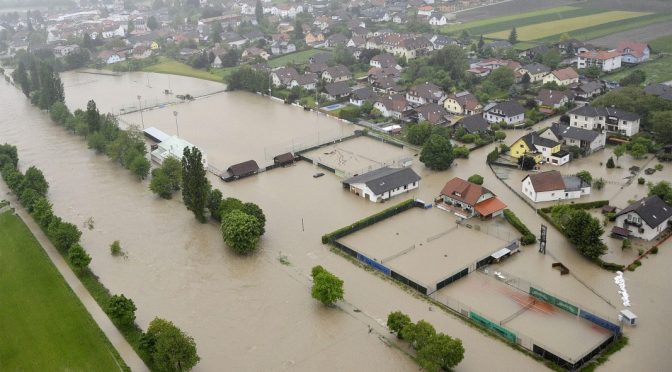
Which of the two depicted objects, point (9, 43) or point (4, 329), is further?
point (9, 43)

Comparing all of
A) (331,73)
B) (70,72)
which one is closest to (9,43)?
(70,72)

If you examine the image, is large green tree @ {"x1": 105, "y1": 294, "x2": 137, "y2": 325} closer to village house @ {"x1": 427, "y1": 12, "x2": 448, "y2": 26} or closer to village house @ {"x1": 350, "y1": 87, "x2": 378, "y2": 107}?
village house @ {"x1": 350, "y1": 87, "x2": 378, "y2": 107}

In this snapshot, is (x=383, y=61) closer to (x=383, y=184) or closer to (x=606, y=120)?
(x=606, y=120)

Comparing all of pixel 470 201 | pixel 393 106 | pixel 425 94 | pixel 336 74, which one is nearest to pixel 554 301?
pixel 470 201

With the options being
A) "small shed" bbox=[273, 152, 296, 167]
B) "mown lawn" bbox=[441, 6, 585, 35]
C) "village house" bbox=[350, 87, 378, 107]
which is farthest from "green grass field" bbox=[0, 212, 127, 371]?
"mown lawn" bbox=[441, 6, 585, 35]

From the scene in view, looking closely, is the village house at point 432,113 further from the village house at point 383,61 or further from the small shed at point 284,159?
the village house at point 383,61

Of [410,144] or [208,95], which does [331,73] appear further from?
[410,144]

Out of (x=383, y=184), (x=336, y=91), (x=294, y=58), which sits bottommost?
(x=294, y=58)
